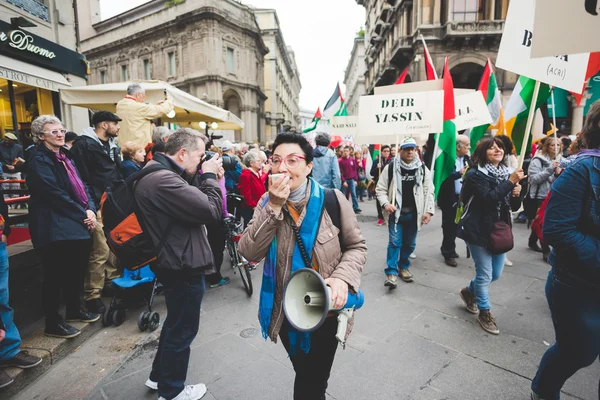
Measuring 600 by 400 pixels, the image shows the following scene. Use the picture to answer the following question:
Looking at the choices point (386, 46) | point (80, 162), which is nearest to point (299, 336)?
point (80, 162)

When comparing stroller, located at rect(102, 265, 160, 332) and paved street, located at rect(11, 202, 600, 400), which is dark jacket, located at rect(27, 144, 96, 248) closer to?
stroller, located at rect(102, 265, 160, 332)

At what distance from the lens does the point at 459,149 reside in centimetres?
611

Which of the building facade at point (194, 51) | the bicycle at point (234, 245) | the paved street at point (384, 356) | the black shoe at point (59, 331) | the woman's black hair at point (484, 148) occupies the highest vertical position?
the building facade at point (194, 51)

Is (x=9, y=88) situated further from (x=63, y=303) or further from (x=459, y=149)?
(x=459, y=149)

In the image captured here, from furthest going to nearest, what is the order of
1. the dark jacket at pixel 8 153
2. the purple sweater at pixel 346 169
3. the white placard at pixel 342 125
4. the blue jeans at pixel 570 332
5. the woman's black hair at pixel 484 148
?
the white placard at pixel 342 125 < the purple sweater at pixel 346 169 < the dark jacket at pixel 8 153 < the woman's black hair at pixel 484 148 < the blue jeans at pixel 570 332

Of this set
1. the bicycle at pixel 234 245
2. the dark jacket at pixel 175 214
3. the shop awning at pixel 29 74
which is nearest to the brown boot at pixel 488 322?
the bicycle at pixel 234 245

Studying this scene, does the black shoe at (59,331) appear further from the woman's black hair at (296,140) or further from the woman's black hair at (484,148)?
the woman's black hair at (484,148)

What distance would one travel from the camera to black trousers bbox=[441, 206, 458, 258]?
558 centimetres

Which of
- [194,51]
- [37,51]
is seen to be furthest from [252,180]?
[194,51]

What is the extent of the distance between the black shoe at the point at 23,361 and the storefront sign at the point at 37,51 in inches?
220

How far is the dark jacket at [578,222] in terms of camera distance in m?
1.78

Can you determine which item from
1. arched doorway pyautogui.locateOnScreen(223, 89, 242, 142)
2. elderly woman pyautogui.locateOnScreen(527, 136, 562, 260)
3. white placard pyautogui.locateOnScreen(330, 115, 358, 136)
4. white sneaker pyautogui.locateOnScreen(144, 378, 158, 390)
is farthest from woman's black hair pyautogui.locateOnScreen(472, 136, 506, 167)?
arched doorway pyautogui.locateOnScreen(223, 89, 242, 142)

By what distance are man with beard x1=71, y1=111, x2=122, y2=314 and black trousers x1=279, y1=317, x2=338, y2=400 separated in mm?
2942

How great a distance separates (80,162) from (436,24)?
2601cm
